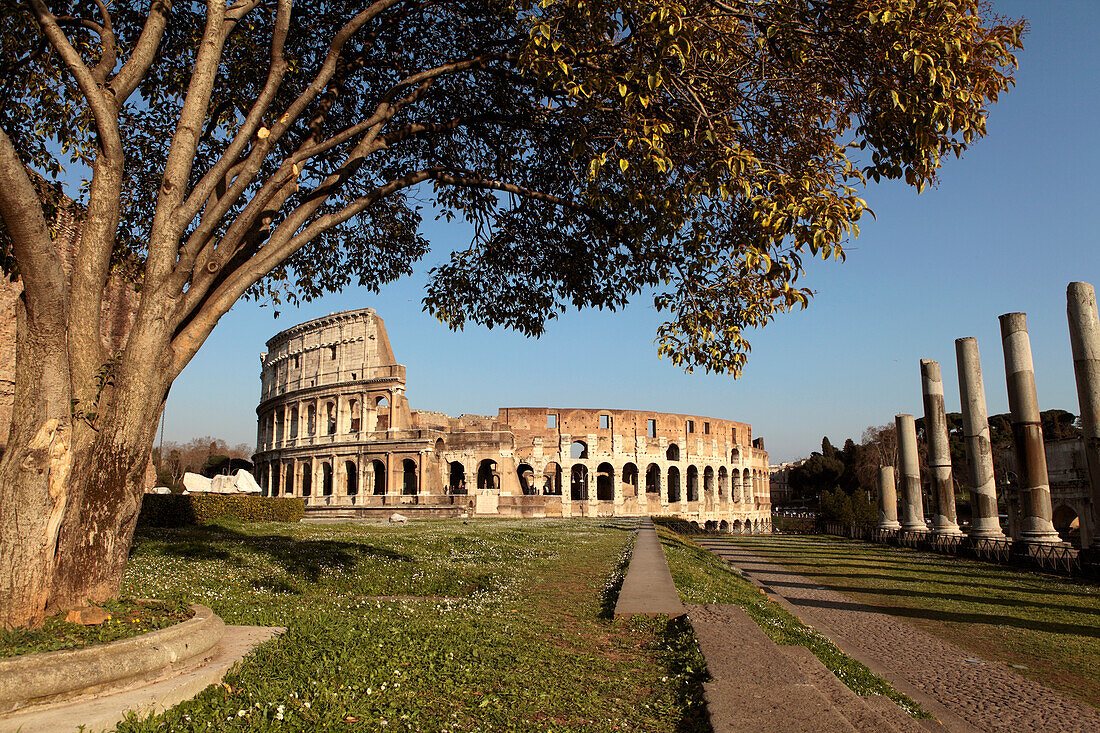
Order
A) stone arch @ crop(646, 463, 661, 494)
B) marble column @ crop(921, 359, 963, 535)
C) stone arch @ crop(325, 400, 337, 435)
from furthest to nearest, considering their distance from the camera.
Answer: stone arch @ crop(646, 463, 661, 494) → stone arch @ crop(325, 400, 337, 435) → marble column @ crop(921, 359, 963, 535)

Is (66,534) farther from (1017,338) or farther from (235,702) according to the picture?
(1017,338)

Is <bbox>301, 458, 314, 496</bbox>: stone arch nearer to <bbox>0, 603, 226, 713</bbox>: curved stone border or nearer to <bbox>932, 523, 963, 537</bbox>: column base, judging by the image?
<bbox>932, 523, 963, 537</bbox>: column base

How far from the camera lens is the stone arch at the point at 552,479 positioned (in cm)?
4555

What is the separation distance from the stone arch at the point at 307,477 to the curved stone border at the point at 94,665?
42824 millimetres

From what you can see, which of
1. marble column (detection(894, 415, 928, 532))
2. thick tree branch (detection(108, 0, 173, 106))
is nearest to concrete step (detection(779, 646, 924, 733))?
thick tree branch (detection(108, 0, 173, 106))

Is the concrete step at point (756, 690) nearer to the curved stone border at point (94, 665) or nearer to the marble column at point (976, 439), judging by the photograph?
→ the curved stone border at point (94, 665)

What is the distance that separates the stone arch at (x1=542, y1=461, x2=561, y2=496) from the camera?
4555 cm

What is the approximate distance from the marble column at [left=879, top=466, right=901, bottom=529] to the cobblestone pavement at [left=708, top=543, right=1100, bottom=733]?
16.9 metres

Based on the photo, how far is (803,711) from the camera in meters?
2.80

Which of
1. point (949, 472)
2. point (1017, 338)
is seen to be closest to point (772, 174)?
point (1017, 338)

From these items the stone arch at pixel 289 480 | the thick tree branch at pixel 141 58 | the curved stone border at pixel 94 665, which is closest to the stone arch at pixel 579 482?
the stone arch at pixel 289 480

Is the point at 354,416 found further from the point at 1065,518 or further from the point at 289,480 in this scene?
the point at 1065,518

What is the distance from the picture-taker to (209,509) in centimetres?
1891

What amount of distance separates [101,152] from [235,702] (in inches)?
126
